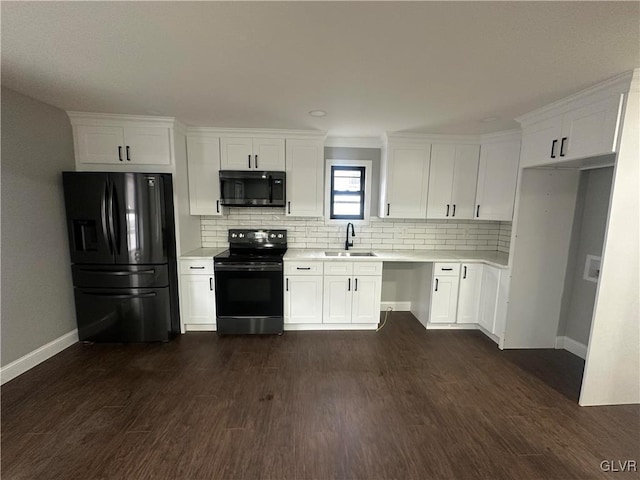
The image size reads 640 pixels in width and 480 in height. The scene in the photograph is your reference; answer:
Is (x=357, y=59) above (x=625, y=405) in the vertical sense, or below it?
above

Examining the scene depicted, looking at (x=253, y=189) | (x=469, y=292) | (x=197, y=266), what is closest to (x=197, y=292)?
(x=197, y=266)

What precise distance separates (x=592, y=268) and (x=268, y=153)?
3.67m

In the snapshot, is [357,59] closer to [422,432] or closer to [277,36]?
[277,36]

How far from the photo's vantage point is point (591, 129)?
2045 mm

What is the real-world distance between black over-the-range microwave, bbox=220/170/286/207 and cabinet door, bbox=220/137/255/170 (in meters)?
0.10

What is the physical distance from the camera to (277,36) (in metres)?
1.43

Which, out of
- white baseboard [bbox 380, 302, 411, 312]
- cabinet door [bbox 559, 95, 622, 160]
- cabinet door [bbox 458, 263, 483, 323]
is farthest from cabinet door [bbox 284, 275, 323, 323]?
cabinet door [bbox 559, 95, 622, 160]

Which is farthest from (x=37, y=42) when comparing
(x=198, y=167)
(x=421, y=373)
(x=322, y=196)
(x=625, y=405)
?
(x=625, y=405)

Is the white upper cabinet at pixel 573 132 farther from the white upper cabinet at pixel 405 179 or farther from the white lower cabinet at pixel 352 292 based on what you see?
the white lower cabinet at pixel 352 292

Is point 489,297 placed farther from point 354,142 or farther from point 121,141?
point 121,141

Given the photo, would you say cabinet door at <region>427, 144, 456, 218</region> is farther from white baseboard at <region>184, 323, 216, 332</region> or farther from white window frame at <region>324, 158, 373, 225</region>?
white baseboard at <region>184, 323, 216, 332</region>

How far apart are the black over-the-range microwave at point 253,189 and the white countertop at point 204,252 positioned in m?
0.62

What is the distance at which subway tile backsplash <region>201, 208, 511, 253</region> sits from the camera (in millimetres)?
3697

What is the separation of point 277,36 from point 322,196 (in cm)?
211
